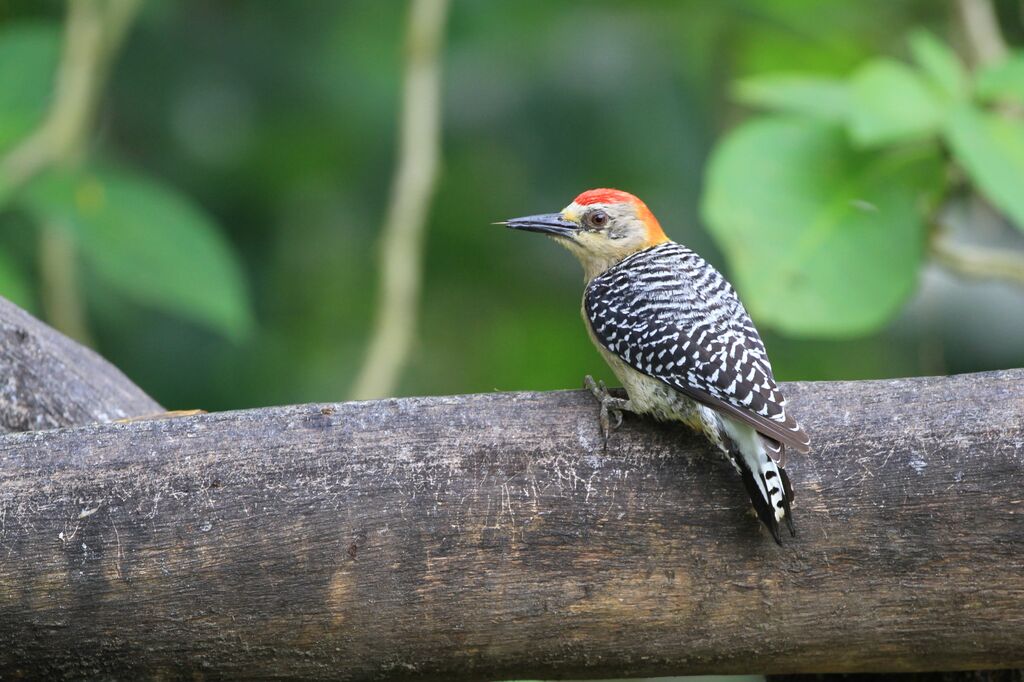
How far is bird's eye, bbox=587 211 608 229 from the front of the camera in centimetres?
400

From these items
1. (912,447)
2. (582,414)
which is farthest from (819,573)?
(582,414)

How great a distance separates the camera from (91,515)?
249 cm

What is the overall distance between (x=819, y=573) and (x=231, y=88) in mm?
4461

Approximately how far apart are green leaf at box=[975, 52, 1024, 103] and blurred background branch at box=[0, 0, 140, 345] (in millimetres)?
3217

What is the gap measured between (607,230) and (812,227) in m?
0.71

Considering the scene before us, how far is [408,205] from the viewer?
480 centimetres

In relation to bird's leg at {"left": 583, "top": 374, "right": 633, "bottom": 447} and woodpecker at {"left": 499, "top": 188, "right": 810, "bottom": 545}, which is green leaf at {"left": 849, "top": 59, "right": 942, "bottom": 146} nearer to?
woodpecker at {"left": 499, "top": 188, "right": 810, "bottom": 545}

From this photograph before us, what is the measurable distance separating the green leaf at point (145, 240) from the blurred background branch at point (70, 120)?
14.6 inches

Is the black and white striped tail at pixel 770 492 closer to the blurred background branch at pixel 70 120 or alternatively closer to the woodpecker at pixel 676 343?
the woodpecker at pixel 676 343

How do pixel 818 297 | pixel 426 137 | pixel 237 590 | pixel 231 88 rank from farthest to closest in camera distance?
pixel 231 88 → pixel 426 137 → pixel 818 297 → pixel 237 590

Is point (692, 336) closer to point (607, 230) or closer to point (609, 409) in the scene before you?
point (609, 409)

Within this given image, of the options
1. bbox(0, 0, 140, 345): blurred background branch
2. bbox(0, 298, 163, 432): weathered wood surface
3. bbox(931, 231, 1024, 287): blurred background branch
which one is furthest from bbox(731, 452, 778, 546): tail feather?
bbox(0, 0, 140, 345): blurred background branch

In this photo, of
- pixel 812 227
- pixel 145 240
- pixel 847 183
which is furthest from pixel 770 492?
pixel 145 240

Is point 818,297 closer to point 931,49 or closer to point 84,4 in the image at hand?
point 931,49
